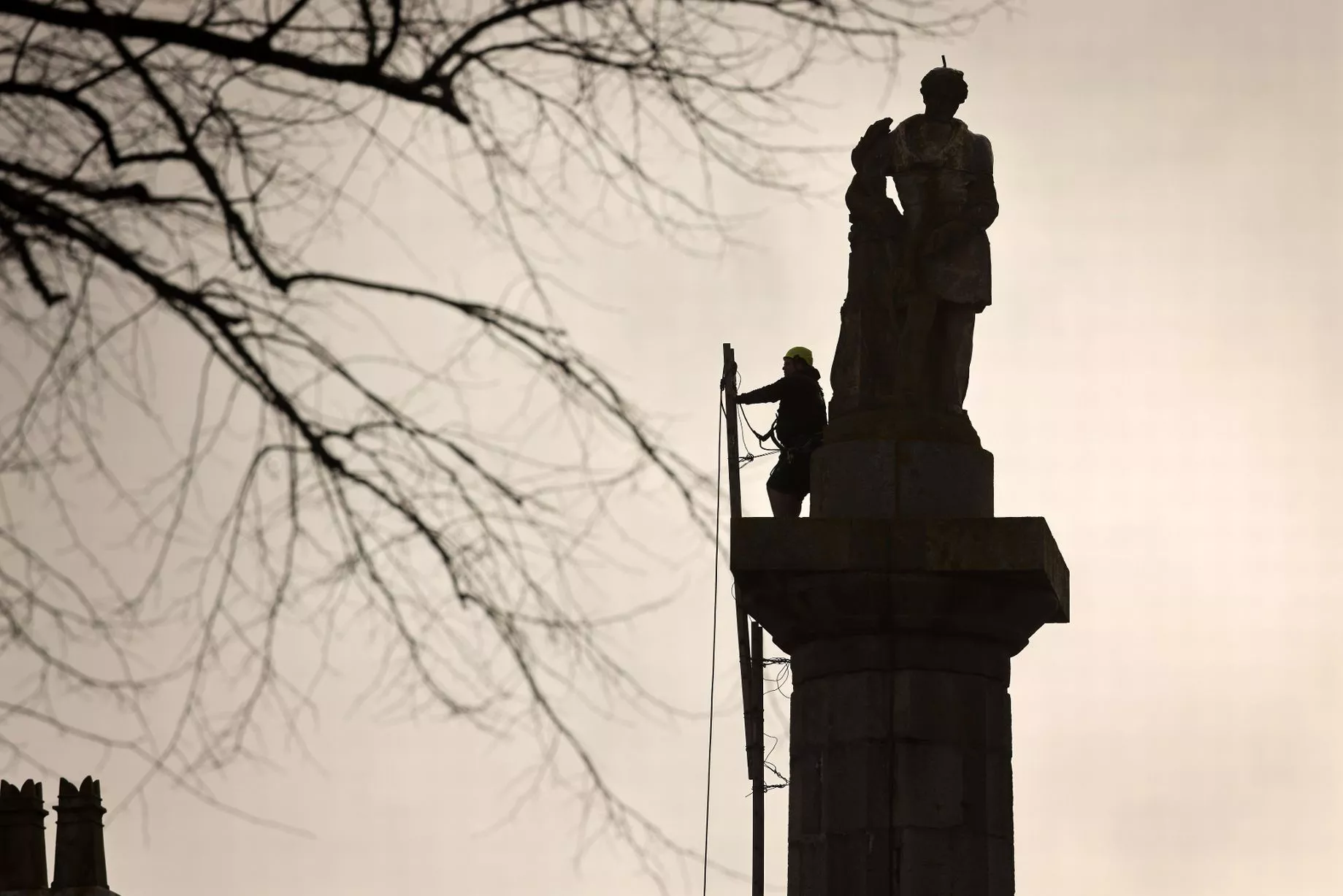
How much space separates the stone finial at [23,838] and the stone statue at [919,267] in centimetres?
1441

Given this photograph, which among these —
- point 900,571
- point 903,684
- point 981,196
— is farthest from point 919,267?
point 903,684

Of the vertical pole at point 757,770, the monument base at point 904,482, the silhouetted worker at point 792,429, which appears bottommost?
the vertical pole at point 757,770

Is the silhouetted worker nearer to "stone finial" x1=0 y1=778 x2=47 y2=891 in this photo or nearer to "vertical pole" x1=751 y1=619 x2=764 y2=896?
"vertical pole" x1=751 y1=619 x2=764 y2=896

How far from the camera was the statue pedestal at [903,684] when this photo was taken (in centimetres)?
1377

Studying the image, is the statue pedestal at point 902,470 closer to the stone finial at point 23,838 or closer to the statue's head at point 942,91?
the statue's head at point 942,91

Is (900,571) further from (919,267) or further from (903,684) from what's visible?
(919,267)

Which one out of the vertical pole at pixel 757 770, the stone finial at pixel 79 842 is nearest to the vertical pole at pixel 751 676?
the vertical pole at pixel 757 770

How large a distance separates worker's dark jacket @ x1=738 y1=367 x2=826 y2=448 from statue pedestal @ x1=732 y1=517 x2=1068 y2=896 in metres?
1.40

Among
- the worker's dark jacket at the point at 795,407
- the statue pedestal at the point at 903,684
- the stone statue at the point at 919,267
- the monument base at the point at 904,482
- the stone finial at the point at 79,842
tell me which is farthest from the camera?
the stone finial at the point at 79,842

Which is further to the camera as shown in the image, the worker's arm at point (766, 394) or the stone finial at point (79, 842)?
the stone finial at point (79, 842)

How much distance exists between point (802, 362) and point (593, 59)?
8.00 metres

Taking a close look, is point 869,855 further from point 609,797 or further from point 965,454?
point 609,797

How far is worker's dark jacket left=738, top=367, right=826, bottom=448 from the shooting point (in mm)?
15266

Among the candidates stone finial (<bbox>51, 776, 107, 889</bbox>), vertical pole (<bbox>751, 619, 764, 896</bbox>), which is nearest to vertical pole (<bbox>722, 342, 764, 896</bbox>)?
vertical pole (<bbox>751, 619, 764, 896</bbox>)
